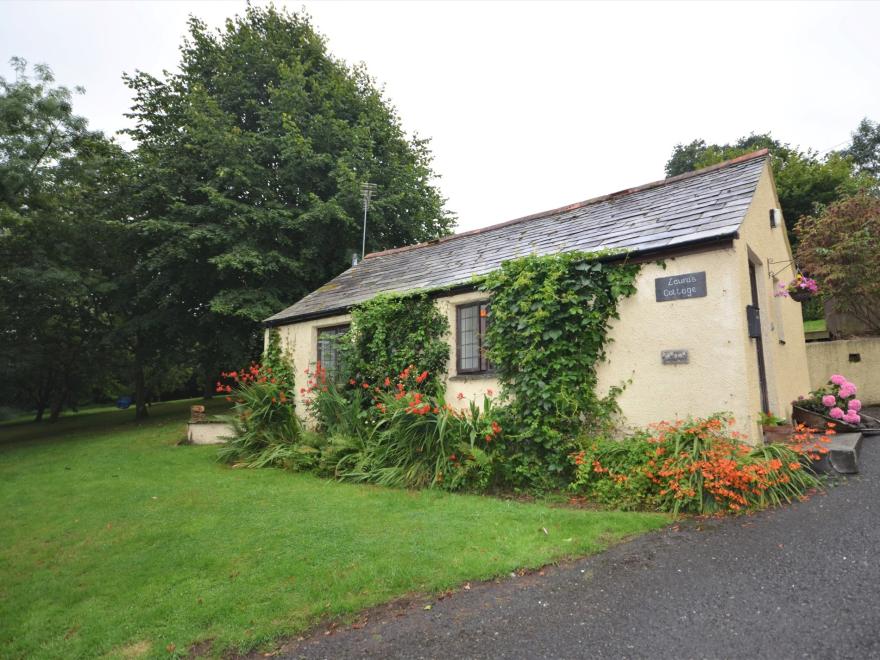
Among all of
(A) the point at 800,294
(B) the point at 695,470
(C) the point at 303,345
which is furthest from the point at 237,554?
(A) the point at 800,294

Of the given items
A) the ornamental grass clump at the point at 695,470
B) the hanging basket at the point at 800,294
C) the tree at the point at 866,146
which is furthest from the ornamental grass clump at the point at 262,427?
the tree at the point at 866,146

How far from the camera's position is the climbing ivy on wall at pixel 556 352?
20.2 feet

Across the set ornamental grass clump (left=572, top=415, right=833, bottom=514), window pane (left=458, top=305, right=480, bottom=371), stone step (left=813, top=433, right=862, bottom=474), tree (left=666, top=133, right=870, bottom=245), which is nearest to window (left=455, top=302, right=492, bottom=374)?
window pane (left=458, top=305, right=480, bottom=371)

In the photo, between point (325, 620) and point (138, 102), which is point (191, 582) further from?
point (138, 102)

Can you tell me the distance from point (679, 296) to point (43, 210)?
798 inches

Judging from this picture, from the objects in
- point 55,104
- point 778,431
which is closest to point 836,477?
point 778,431

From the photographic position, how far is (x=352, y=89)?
18.5 metres

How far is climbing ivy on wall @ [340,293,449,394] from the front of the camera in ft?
27.3

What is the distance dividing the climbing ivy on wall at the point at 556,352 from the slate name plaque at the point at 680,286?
366 mm

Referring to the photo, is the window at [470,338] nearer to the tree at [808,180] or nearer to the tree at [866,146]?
the tree at [808,180]

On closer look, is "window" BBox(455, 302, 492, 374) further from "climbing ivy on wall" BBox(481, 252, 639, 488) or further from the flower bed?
the flower bed

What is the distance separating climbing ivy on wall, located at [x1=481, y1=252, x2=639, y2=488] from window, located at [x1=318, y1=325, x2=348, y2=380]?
5151mm

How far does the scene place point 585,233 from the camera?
8250mm

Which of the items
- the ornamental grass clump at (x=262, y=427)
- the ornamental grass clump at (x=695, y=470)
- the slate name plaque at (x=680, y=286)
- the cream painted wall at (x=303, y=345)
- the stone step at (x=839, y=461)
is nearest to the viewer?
the ornamental grass clump at (x=695, y=470)
